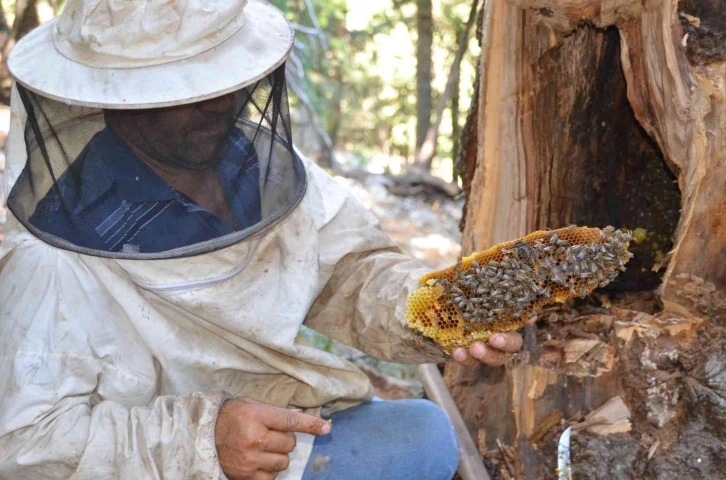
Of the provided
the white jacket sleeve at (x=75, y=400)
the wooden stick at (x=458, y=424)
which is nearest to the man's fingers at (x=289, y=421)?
the white jacket sleeve at (x=75, y=400)

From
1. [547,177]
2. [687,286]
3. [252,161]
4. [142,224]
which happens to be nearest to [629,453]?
[687,286]

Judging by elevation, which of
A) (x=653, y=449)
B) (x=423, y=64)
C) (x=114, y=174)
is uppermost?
(x=114, y=174)

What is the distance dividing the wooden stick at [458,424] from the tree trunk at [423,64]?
23.2ft

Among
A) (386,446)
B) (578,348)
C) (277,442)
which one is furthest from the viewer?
(578,348)

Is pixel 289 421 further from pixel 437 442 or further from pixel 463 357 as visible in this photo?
pixel 437 442

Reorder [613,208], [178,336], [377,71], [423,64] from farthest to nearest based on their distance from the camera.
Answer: [377,71]
[423,64]
[613,208]
[178,336]

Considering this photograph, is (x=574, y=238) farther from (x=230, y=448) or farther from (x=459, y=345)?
(x=230, y=448)

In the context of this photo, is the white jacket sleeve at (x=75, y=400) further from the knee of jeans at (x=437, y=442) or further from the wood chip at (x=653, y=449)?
the wood chip at (x=653, y=449)

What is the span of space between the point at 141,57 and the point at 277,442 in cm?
101

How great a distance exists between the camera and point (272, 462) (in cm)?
188

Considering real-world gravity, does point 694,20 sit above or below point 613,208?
above

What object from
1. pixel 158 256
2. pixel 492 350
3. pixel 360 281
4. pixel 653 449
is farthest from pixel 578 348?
pixel 158 256

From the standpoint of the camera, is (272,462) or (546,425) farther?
(546,425)

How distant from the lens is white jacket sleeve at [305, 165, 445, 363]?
2262 mm
